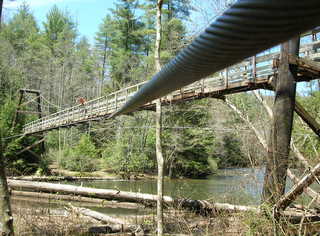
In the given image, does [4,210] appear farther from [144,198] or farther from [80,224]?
[144,198]

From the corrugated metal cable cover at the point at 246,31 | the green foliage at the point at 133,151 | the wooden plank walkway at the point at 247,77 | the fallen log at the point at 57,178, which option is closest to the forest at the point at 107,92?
the green foliage at the point at 133,151

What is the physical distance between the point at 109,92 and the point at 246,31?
85.2 ft

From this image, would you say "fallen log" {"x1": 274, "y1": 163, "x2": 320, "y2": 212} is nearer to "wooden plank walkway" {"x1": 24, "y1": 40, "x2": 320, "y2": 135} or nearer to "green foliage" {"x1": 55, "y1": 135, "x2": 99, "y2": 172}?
"wooden plank walkway" {"x1": 24, "y1": 40, "x2": 320, "y2": 135}

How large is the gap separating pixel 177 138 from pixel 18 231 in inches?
517

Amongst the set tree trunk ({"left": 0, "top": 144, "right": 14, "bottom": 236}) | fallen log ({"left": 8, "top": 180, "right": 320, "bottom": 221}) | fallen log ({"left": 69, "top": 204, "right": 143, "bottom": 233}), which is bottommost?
fallen log ({"left": 69, "top": 204, "right": 143, "bottom": 233})

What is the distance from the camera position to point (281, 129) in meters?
3.74

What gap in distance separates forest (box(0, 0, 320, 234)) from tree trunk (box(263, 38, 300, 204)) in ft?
1.72

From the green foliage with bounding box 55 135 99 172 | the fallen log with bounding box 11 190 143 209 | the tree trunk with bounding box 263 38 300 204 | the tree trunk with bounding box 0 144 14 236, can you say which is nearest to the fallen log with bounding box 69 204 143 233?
the fallen log with bounding box 11 190 143 209

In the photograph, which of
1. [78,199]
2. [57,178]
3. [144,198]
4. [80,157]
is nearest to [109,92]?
[80,157]

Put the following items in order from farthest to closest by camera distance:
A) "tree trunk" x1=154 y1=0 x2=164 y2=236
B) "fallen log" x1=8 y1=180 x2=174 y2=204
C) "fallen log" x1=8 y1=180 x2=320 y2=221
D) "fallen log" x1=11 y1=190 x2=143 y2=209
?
"fallen log" x1=11 y1=190 x2=143 y2=209
"fallen log" x1=8 y1=180 x2=174 y2=204
"fallen log" x1=8 y1=180 x2=320 y2=221
"tree trunk" x1=154 y1=0 x2=164 y2=236

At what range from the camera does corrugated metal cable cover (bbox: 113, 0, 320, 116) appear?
31 cm

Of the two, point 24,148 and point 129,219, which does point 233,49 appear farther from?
point 24,148

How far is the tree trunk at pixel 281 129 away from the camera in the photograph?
3084 millimetres

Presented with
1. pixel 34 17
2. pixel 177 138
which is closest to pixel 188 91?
pixel 177 138
